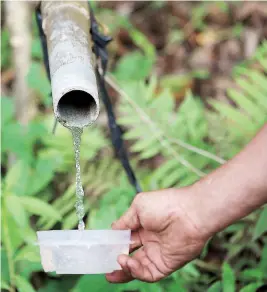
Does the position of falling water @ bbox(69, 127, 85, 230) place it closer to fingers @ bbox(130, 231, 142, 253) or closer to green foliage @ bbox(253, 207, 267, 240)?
fingers @ bbox(130, 231, 142, 253)

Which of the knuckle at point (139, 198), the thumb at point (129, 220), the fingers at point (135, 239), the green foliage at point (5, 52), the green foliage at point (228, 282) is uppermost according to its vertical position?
the green foliage at point (5, 52)

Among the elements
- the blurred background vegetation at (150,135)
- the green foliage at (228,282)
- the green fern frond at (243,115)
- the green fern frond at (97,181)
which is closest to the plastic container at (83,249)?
the blurred background vegetation at (150,135)

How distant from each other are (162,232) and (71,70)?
0.71 metres

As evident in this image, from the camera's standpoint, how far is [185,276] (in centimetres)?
231

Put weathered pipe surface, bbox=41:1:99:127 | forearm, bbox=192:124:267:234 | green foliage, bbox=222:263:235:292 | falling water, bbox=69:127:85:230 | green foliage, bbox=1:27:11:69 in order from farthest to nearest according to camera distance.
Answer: green foliage, bbox=1:27:11:69
green foliage, bbox=222:263:235:292
forearm, bbox=192:124:267:234
falling water, bbox=69:127:85:230
weathered pipe surface, bbox=41:1:99:127

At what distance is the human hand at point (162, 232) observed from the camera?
5.81 feet

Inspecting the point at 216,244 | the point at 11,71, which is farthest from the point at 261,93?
the point at 11,71

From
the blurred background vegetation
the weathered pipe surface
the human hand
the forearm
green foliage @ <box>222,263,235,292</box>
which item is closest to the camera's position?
the weathered pipe surface

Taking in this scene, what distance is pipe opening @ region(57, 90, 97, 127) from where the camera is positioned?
139 cm

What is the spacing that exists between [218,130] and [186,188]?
1.12 meters

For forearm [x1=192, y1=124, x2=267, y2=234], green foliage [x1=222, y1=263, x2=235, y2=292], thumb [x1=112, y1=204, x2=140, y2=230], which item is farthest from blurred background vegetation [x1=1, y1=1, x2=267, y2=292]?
forearm [x1=192, y1=124, x2=267, y2=234]

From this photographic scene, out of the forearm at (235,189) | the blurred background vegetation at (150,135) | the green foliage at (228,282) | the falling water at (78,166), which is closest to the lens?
the falling water at (78,166)

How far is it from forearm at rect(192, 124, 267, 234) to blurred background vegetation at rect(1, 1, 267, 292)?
326 millimetres

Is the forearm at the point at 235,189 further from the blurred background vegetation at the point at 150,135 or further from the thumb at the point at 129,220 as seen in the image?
the blurred background vegetation at the point at 150,135
